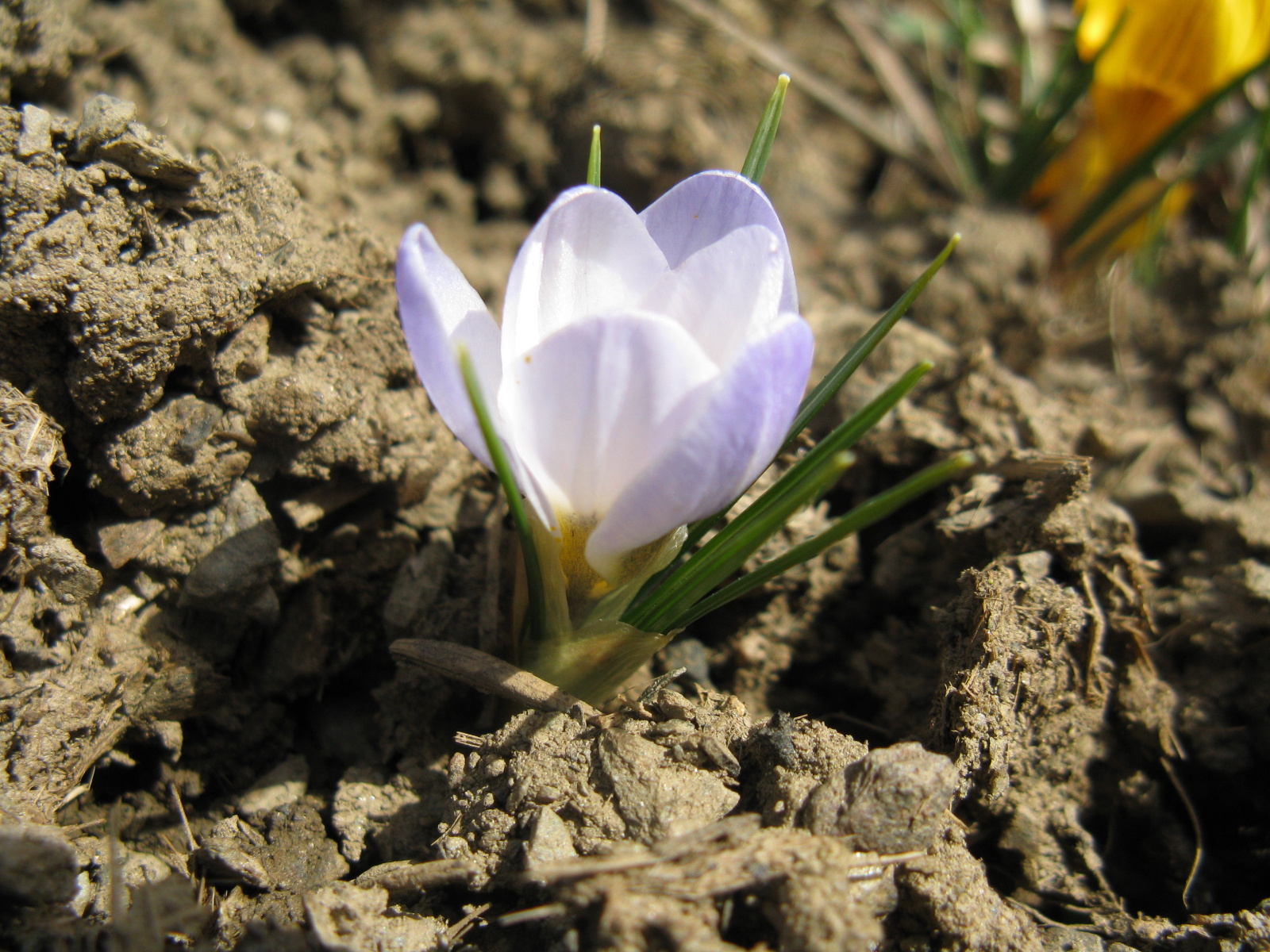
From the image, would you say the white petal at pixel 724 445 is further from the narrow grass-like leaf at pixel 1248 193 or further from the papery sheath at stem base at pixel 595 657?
the narrow grass-like leaf at pixel 1248 193

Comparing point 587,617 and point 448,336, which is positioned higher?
point 448,336

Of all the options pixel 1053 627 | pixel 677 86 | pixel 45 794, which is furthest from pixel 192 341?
pixel 677 86

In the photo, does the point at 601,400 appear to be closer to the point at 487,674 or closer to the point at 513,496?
the point at 513,496

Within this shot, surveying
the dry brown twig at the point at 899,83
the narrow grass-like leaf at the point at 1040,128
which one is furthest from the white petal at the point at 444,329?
the dry brown twig at the point at 899,83

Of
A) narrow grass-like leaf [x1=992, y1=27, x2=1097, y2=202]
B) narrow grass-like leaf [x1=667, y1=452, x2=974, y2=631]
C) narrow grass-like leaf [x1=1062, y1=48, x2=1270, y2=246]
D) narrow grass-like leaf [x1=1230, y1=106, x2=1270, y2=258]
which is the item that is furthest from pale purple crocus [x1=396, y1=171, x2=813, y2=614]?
narrow grass-like leaf [x1=1230, y1=106, x2=1270, y2=258]

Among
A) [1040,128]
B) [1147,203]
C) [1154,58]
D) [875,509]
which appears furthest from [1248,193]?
[875,509]

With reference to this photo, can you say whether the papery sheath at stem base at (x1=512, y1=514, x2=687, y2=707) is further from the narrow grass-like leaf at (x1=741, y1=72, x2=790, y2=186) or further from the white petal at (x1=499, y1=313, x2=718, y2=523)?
the narrow grass-like leaf at (x1=741, y1=72, x2=790, y2=186)

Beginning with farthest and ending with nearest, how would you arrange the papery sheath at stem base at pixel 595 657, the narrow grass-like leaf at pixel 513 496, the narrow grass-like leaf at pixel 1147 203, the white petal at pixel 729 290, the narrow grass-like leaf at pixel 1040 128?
1. the narrow grass-like leaf at pixel 1147 203
2. the narrow grass-like leaf at pixel 1040 128
3. the papery sheath at stem base at pixel 595 657
4. the white petal at pixel 729 290
5. the narrow grass-like leaf at pixel 513 496
